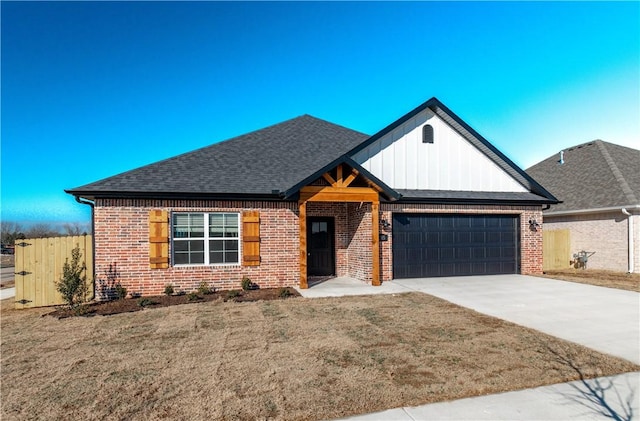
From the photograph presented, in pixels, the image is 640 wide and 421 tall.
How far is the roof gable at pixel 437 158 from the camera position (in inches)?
481

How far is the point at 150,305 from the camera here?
28.7ft

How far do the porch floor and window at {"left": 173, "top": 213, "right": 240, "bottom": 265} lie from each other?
245 cm

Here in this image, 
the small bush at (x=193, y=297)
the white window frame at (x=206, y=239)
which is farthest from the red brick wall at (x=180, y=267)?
the small bush at (x=193, y=297)

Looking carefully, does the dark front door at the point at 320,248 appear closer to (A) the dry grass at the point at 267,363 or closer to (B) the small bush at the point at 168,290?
(B) the small bush at the point at 168,290

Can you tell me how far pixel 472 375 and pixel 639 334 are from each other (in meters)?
4.03

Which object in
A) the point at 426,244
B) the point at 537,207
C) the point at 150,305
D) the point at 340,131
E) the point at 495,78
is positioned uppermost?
the point at 495,78

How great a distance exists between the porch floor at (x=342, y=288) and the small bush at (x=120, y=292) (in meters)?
4.74

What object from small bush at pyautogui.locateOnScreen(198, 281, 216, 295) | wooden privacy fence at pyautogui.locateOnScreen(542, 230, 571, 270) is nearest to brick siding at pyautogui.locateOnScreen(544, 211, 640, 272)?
wooden privacy fence at pyautogui.locateOnScreen(542, 230, 571, 270)

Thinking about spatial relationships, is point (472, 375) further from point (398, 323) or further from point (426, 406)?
point (398, 323)

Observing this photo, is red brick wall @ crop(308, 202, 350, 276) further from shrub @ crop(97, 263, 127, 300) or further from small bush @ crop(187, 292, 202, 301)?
shrub @ crop(97, 263, 127, 300)

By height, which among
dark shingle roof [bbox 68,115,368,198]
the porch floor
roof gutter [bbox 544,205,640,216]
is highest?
dark shingle roof [bbox 68,115,368,198]

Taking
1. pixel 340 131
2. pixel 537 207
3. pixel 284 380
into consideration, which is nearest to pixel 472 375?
pixel 284 380

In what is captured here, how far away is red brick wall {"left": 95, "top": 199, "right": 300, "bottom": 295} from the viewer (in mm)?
9656

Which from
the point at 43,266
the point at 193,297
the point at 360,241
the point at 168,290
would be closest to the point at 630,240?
the point at 360,241
